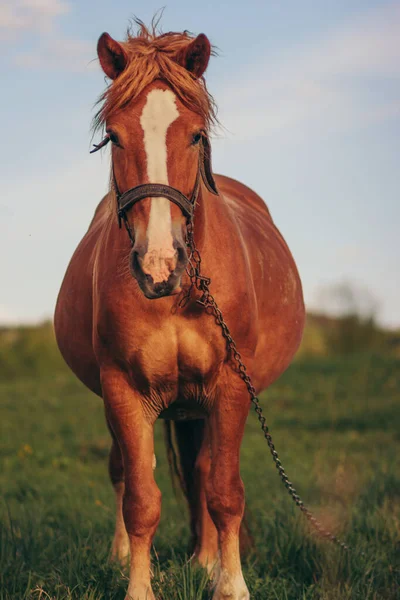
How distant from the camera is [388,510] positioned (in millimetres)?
5391

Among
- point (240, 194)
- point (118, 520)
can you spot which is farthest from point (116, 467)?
point (240, 194)

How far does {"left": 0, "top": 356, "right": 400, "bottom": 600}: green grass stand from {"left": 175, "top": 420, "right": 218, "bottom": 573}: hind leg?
0.66ft

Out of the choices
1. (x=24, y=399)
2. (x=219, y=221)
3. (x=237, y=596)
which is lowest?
(x=237, y=596)

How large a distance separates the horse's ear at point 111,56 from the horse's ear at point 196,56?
242 millimetres

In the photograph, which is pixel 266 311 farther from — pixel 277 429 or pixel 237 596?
pixel 277 429

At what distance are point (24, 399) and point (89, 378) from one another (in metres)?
8.98

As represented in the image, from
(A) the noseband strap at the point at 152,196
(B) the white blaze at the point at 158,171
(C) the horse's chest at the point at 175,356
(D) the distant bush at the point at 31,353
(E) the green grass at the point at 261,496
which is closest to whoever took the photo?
(B) the white blaze at the point at 158,171

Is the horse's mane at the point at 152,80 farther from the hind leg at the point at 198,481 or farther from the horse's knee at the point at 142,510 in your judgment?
the hind leg at the point at 198,481

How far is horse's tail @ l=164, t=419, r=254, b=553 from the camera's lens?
4.68m

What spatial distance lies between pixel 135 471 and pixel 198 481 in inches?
48.6

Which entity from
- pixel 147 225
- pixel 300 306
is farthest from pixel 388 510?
pixel 147 225

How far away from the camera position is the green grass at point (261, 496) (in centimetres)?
382

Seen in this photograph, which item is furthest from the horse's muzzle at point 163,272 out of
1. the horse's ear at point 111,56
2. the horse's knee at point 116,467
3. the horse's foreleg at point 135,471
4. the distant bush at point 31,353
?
the distant bush at point 31,353

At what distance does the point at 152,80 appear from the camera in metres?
3.27
